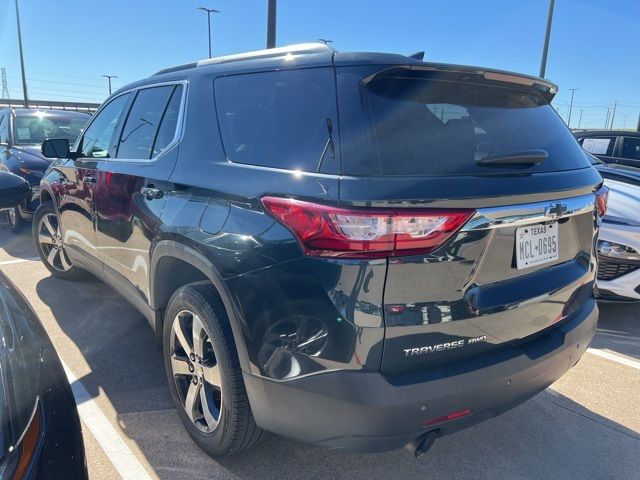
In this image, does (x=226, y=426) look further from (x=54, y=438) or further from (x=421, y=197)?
(x=421, y=197)

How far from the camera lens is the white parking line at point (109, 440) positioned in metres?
2.33

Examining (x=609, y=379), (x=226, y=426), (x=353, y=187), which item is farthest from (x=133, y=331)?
(x=609, y=379)

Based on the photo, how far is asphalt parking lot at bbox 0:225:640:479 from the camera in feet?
7.84

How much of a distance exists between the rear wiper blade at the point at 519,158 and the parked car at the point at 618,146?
257 inches

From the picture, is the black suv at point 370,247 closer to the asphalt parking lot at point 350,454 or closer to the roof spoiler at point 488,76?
the roof spoiler at point 488,76

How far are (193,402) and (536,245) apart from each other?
1.77m

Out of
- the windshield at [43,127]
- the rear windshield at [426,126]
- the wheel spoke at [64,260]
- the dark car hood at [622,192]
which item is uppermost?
the rear windshield at [426,126]

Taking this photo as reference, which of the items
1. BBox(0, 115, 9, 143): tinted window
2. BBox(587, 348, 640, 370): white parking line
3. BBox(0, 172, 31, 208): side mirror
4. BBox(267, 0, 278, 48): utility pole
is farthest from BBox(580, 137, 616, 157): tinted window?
BBox(0, 115, 9, 143): tinted window

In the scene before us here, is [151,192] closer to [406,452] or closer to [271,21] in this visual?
[406,452]

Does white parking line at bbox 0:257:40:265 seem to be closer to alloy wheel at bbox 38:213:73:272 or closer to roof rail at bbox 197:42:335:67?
alloy wheel at bbox 38:213:73:272

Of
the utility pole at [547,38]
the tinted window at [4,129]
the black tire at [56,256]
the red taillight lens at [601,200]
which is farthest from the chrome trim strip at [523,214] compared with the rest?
the utility pole at [547,38]

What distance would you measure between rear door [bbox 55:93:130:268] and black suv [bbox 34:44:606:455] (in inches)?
51.2

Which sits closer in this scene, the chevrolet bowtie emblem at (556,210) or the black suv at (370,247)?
the black suv at (370,247)

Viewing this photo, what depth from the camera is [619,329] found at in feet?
14.0
